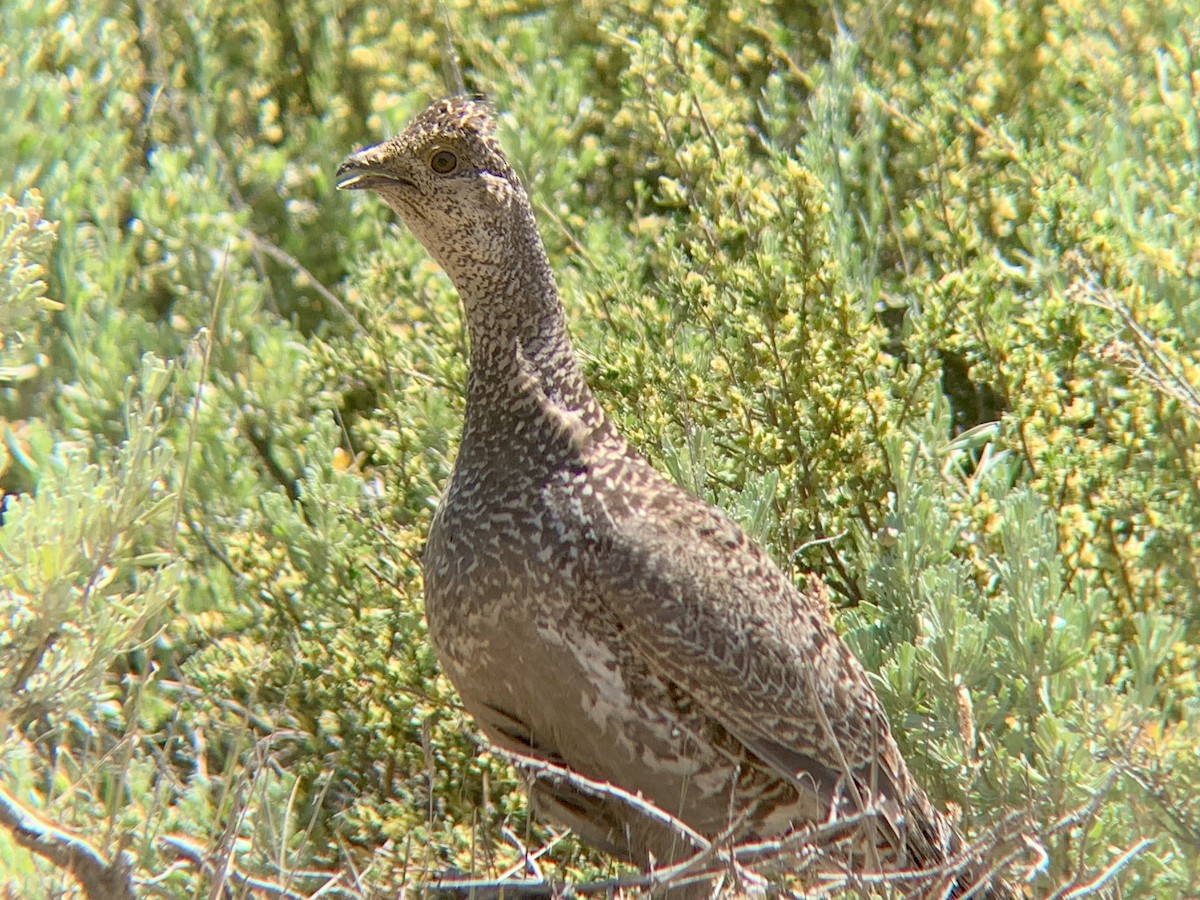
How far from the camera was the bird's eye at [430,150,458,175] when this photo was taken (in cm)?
339

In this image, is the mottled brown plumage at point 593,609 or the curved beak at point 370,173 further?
→ the curved beak at point 370,173

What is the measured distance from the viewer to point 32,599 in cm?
325

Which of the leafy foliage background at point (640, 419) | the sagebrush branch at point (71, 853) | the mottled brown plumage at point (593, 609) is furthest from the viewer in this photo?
the leafy foliage background at point (640, 419)

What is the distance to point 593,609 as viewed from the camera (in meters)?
3.18

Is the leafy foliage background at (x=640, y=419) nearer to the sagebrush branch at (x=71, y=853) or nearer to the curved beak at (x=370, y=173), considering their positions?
the sagebrush branch at (x=71, y=853)

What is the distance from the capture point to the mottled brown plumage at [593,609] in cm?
317

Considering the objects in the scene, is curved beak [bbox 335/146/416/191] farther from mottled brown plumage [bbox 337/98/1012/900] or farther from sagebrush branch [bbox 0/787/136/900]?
sagebrush branch [bbox 0/787/136/900]

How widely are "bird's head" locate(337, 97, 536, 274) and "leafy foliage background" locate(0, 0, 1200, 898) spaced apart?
1.58ft

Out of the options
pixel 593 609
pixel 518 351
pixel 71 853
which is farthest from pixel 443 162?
pixel 71 853

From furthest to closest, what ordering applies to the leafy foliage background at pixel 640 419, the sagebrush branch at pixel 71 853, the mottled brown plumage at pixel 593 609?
the leafy foliage background at pixel 640 419
the mottled brown plumage at pixel 593 609
the sagebrush branch at pixel 71 853

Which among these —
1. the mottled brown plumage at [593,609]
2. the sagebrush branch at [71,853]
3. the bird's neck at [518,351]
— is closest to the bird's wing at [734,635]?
the mottled brown plumage at [593,609]

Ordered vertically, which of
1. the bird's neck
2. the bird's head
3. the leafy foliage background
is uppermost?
the bird's head

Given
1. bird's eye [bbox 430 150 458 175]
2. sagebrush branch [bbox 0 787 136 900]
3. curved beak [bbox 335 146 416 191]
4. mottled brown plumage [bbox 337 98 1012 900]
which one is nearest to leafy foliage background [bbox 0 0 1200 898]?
sagebrush branch [bbox 0 787 136 900]

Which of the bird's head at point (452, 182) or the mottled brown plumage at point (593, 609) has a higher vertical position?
the bird's head at point (452, 182)
